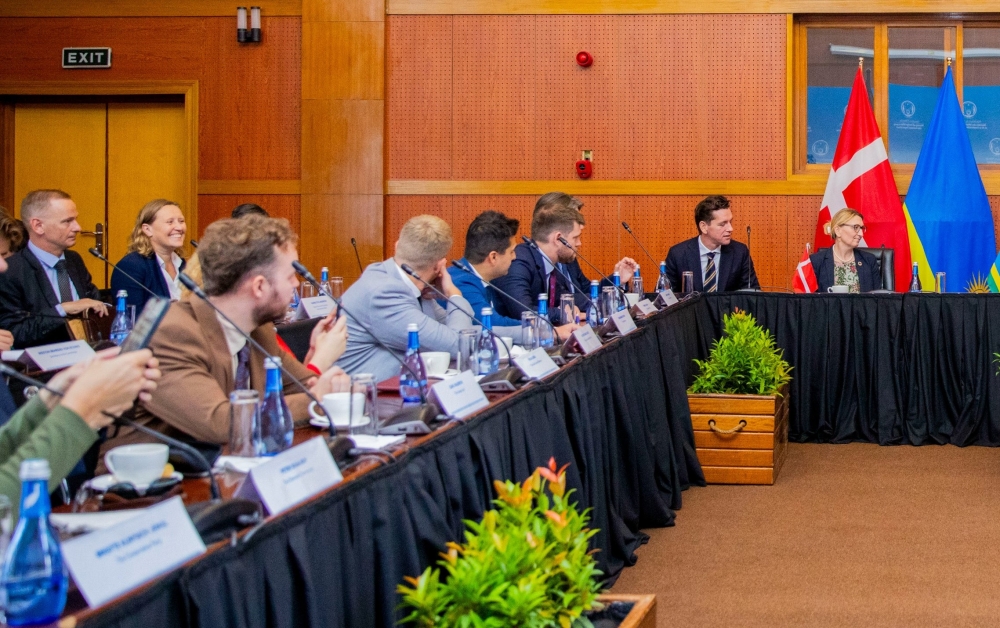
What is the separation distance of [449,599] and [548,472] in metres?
0.38

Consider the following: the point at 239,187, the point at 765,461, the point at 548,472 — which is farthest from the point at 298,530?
the point at 239,187

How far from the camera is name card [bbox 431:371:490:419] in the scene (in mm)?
2242

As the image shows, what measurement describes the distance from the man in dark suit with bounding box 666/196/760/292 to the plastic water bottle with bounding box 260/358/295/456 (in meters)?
4.65

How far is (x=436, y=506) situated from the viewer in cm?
200

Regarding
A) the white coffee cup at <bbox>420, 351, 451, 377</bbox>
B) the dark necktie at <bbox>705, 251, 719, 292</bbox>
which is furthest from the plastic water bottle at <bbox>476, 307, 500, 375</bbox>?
the dark necktie at <bbox>705, 251, 719, 292</bbox>

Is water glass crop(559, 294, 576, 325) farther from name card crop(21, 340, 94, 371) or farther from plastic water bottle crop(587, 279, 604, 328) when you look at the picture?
name card crop(21, 340, 94, 371)

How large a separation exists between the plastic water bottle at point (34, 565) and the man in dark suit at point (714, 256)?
5.43 metres

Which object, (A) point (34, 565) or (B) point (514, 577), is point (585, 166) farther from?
(A) point (34, 565)

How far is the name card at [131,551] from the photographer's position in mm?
1133

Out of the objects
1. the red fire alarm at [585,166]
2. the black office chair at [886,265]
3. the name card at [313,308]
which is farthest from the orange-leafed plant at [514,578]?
the red fire alarm at [585,166]

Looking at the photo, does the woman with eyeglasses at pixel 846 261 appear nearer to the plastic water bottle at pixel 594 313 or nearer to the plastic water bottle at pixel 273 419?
the plastic water bottle at pixel 594 313

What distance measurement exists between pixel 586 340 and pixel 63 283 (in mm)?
2482

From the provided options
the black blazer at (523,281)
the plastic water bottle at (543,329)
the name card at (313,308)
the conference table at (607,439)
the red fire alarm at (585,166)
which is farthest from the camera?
the red fire alarm at (585,166)

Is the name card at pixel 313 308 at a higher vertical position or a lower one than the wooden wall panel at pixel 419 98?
lower
